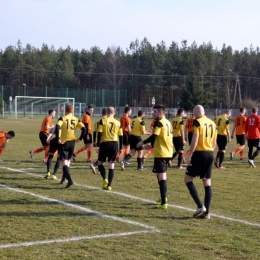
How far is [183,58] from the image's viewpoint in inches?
3644

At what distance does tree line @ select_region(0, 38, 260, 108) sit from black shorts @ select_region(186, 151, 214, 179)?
78.6 meters

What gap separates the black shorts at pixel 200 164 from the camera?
7969 mm

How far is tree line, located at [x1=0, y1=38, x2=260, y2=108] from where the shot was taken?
89.2 m

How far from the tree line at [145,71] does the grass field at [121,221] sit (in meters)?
75.9

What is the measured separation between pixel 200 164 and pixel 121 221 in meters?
1.71

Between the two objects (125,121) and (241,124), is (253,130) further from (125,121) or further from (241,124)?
(125,121)

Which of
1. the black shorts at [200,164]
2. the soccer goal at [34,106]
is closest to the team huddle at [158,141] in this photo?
the black shorts at [200,164]

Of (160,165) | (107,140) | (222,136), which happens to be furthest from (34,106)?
(160,165)

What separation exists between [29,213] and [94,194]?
217 centimetres

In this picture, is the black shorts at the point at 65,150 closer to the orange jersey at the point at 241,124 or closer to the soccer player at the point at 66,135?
the soccer player at the point at 66,135

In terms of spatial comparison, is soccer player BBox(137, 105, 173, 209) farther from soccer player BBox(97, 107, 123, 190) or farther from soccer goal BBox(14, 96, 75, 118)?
soccer goal BBox(14, 96, 75, 118)

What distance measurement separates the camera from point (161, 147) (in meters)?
8.78

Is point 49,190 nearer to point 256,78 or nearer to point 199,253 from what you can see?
point 199,253

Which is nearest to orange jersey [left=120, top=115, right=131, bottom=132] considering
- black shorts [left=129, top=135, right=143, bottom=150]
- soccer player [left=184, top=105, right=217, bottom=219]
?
black shorts [left=129, top=135, right=143, bottom=150]
